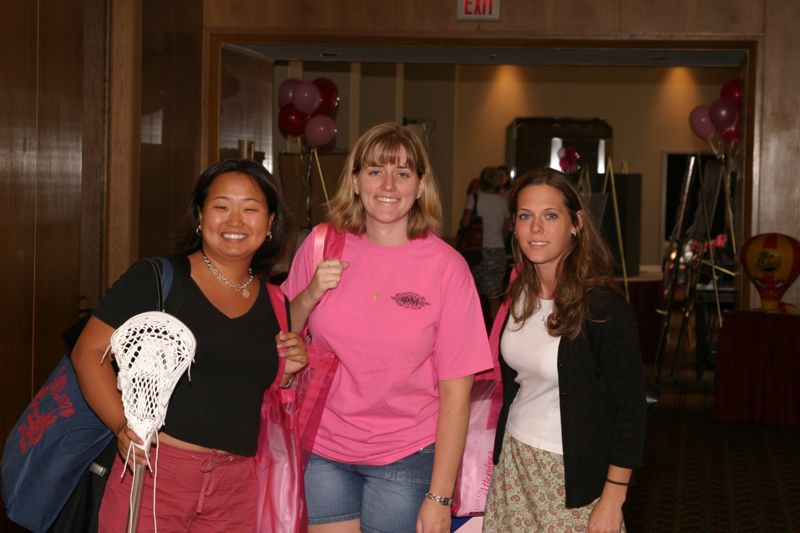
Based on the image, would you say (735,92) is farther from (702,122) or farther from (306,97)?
(306,97)

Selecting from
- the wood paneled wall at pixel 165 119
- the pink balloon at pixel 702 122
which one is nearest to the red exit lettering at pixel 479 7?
the wood paneled wall at pixel 165 119

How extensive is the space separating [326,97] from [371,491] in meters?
7.11

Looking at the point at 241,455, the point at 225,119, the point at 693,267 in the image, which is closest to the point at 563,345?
the point at 241,455

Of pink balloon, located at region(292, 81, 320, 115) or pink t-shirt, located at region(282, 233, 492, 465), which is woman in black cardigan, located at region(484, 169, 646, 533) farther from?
pink balloon, located at region(292, 81, 320, 115)

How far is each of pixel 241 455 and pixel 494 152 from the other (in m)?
15.9

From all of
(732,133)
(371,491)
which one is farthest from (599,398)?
(732,133)

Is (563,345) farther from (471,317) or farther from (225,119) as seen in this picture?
(225,119)

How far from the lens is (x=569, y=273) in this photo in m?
2.48

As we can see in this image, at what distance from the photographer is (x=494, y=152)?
1783 cm

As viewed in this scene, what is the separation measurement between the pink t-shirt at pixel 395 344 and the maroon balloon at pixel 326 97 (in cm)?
687

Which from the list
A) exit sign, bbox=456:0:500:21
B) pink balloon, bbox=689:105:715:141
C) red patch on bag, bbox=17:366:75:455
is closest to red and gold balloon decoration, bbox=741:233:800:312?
pink balloon, bbox=689:105:715:141

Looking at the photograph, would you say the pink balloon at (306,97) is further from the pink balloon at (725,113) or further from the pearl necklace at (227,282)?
the pearl necklace at (227,282)

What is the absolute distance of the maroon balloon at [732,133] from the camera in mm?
8281

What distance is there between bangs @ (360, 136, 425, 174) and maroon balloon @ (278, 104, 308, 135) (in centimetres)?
677
